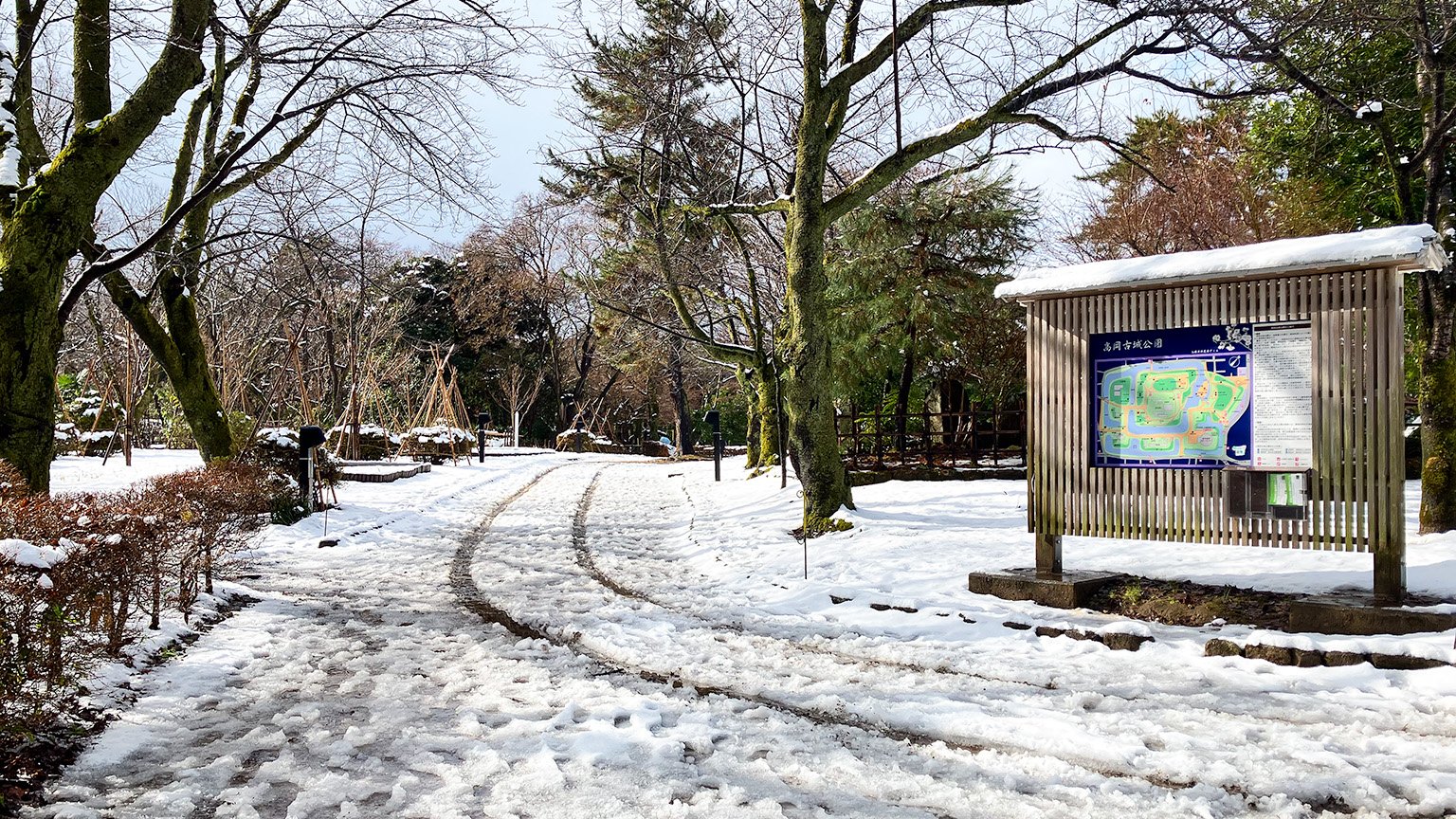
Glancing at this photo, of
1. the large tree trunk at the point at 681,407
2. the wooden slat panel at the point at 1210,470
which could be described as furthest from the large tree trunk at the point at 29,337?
the large tree trunk at the point at 681,407

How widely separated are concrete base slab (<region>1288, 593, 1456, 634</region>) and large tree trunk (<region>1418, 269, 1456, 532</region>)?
10.1 feet

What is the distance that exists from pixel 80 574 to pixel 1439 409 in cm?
1105

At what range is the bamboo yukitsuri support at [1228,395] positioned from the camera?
6320mm

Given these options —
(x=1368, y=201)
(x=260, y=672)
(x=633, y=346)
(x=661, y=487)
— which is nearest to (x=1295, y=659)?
(x=260, y=672)

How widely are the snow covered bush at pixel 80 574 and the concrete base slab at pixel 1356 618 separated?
7.38m

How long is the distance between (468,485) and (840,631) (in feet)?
47.1

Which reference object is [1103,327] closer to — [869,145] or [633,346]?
[869,145]

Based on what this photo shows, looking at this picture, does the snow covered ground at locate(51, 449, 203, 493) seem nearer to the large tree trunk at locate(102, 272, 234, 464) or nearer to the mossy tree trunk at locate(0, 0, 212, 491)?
the large tree trunk at locate(102, 272, 234, 464)

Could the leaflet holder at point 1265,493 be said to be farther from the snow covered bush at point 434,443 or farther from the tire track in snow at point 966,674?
the snow covered bush at point 434,443

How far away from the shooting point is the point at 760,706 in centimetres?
503

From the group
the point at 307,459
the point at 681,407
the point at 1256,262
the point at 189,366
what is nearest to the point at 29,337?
the point at 307,459

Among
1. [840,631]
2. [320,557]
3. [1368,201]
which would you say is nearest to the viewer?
[840,631]

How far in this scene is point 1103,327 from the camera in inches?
301

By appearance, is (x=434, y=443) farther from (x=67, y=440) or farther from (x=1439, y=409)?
(x=1439, y=409)
